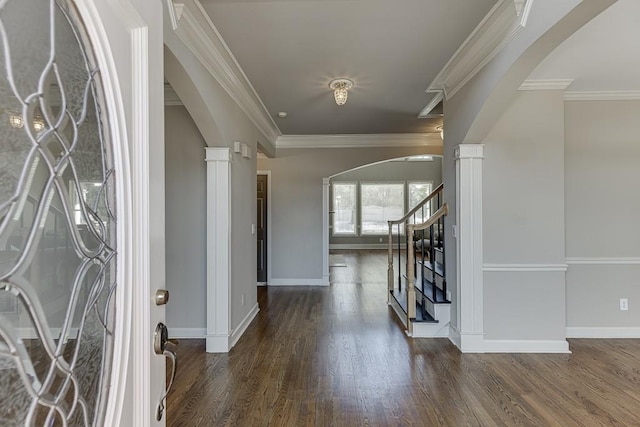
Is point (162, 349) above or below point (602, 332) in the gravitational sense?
above

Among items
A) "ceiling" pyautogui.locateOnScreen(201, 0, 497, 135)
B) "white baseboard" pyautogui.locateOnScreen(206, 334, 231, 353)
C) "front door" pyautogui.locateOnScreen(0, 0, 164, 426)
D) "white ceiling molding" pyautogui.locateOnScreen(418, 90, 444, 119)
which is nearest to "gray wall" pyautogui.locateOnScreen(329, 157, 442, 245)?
"white ceiling molding" pyautogui.locateOnScreen(418, 90, 444, 119)

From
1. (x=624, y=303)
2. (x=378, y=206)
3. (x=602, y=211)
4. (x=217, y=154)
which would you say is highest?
(x=217, y=154)

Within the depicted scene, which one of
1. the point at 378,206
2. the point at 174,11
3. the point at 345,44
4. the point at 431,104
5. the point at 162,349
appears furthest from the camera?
the point at 378,206

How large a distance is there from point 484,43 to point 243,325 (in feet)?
11.6

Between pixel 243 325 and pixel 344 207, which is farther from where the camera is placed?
pixel 344 207

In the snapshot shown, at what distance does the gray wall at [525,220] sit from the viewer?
3.08 metres

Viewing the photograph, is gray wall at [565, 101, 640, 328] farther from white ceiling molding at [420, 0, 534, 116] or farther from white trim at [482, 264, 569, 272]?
white ceiling molding at [420, 0, 534, 116]

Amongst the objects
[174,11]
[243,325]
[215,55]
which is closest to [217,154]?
[215,55]

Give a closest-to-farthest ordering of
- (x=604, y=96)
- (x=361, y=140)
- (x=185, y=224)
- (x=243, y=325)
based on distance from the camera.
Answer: (x=604, y=96) → (x=185, y=224) → (x=243, y=325) → (x=361, y=140)

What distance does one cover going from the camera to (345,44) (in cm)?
265

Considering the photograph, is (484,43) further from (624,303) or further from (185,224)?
(185,224)

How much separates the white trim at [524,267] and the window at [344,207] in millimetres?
8330

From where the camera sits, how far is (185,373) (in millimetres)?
2777

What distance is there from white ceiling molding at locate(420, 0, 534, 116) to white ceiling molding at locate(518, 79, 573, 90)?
564mm
